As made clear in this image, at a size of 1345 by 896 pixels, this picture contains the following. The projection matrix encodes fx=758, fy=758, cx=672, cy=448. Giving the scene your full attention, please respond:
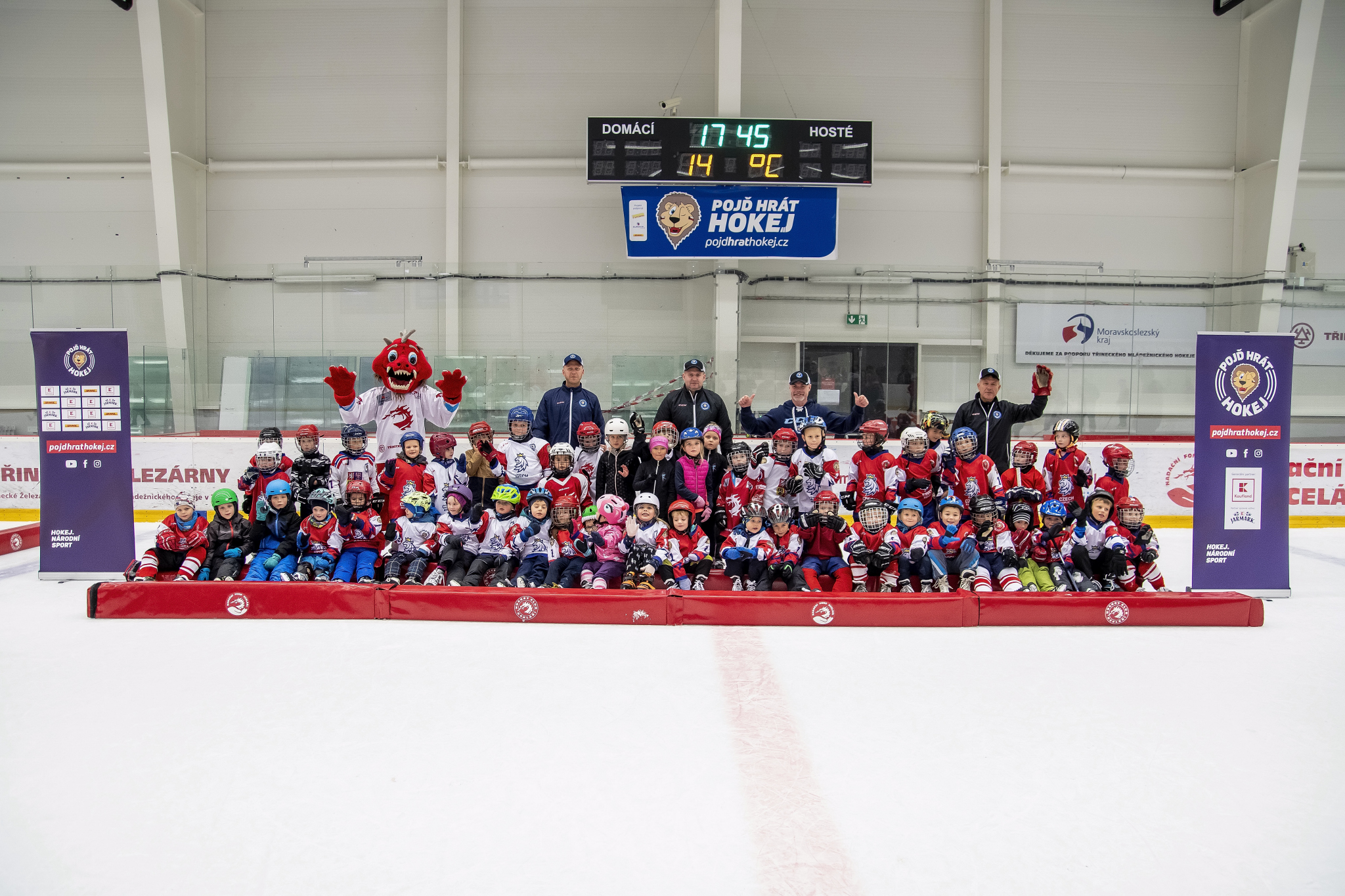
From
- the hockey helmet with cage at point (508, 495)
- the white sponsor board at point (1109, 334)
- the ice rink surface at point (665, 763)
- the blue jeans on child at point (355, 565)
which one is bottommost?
the ice rink surface at point (665, 763)

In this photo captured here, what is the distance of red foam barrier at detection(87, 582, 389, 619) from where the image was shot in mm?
4285

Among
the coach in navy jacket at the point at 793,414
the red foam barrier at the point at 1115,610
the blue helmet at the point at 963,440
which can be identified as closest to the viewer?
the red foam barrier at the point at 1115,610

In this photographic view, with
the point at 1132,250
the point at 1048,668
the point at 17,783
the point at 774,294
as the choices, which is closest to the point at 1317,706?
the point at 1048,668

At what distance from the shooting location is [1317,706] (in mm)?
3107

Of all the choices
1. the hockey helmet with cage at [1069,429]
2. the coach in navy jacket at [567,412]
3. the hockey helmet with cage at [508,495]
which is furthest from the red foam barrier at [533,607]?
the hockey helmet with cage at [1069,429]

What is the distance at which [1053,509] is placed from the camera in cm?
487

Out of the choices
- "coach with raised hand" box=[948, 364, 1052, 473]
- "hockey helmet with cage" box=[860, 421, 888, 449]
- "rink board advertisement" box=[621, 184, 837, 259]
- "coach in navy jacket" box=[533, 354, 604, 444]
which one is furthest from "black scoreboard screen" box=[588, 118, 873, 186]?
"hockey helmet with cage" box=[860, 421, 888, 449]

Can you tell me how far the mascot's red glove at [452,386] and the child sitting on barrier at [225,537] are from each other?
163 centimetres

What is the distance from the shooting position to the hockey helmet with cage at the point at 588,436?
5.34 metres

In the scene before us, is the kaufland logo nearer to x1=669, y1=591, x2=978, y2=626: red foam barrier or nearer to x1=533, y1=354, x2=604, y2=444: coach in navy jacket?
x1=669, y1=591, x2=978, y2=626: red foam barrier

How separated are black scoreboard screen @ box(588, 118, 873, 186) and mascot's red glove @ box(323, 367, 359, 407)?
14.6ft

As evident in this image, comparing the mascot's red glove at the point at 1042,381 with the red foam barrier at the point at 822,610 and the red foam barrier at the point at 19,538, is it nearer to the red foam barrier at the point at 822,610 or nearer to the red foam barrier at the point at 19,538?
the red foam barrier at the point at 822,610

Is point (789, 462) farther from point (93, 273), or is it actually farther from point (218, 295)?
point (93, 273)

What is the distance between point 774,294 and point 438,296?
192 inches
